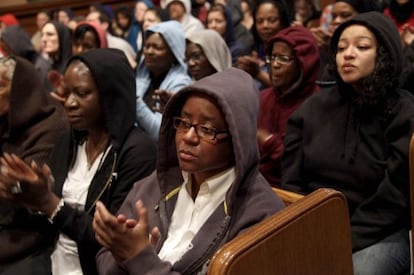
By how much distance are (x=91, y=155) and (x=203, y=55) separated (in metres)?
1.29

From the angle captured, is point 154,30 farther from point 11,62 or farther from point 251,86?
point 251,86

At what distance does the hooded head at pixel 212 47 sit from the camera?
3.13 m

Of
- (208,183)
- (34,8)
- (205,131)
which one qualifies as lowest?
(34,8)

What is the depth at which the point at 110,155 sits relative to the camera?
1.93 m

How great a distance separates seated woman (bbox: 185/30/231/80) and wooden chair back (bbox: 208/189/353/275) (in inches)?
68.6

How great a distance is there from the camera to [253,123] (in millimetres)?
1449

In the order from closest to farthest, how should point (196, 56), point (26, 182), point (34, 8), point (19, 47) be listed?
point (26, 182) < point (196, 56) < point (19, 47) < point (34, 8)

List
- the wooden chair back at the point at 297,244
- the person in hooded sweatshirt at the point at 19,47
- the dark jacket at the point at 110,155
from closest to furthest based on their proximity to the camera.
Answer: the wooden chair back at the point at 297,244, the dark jacket at the point at 110,155, the person in hooded sweatshirt at the point at 19,47

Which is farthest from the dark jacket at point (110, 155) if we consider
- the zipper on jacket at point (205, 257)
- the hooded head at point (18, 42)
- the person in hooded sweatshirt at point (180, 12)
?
the person in hooded sweatshirt at point (180, 12)

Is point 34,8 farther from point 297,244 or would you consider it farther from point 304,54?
point 297,244

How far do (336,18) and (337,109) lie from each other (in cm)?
138

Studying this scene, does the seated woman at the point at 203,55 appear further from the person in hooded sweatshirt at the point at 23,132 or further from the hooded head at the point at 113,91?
the hooded head at the point at 113,91

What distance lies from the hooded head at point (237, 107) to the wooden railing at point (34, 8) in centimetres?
715

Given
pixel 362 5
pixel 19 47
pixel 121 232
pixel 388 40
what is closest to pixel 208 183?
pixel 121 232
